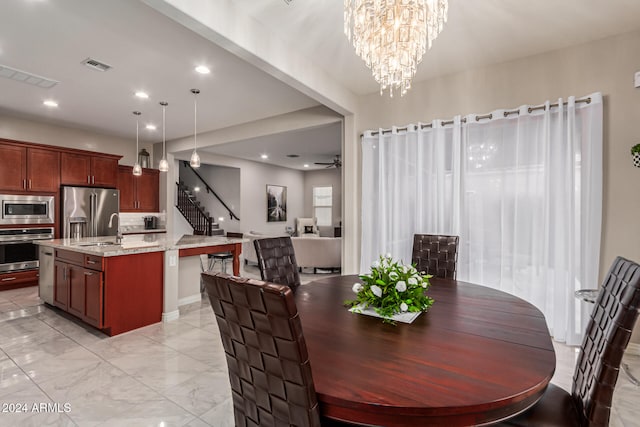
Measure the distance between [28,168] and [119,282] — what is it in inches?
142

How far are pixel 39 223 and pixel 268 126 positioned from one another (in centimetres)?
409

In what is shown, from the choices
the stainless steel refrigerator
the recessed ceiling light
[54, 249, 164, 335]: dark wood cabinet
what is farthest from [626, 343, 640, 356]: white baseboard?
the stainless steel refrigerator

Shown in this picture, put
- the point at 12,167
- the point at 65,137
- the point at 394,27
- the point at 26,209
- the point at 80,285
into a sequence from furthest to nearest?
the point at 65,137, the point at 26,209, the point at 12,167, the point at 80,285, the point at 394,27

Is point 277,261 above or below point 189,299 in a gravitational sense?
above

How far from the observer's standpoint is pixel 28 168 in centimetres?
512

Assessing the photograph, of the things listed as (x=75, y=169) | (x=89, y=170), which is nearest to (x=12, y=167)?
(x=75, y=169)

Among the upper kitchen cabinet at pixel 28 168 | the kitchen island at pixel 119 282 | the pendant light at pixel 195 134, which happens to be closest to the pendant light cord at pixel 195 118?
the pendant light at pixel 195 134

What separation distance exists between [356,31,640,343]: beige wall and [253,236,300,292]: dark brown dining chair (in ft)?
7.84

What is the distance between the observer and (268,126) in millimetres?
5238

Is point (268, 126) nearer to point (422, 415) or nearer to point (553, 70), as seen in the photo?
point (553, 70)

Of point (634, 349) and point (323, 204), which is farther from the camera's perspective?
point (323, 204)

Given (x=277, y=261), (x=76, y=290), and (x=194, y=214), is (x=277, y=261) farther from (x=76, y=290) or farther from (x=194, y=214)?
(x=194, y=214)

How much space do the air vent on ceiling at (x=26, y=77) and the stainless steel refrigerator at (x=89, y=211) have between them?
2.26 m

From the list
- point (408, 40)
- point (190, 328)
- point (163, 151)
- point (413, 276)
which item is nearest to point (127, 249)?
point (190, 328)
